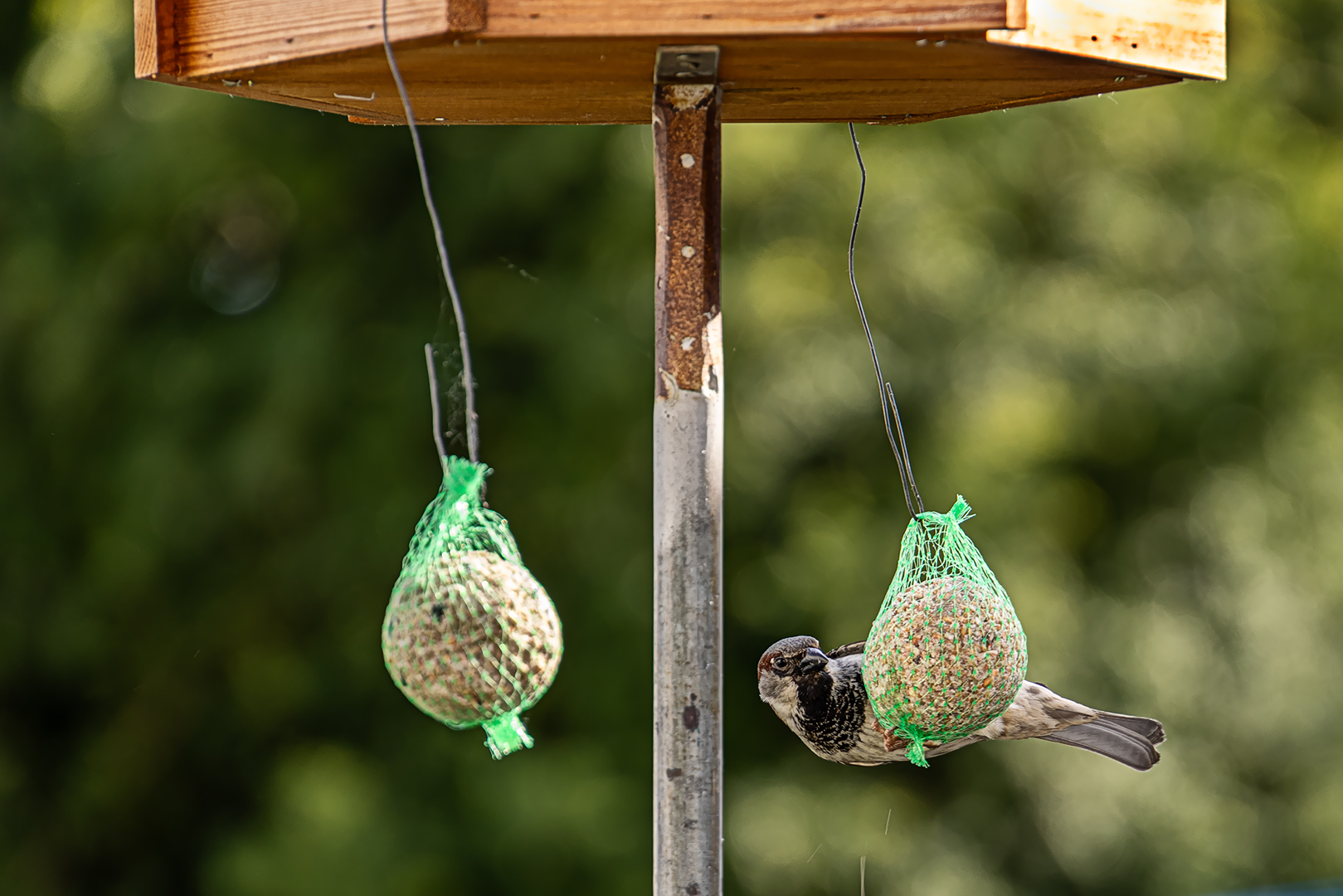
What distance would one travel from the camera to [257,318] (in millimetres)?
4137

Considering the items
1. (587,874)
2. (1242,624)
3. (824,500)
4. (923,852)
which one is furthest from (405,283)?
(1242,624)

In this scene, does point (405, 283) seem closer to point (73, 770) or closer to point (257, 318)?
point (257, 318)

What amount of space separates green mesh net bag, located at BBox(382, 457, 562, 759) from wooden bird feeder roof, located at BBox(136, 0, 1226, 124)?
1.31 ft

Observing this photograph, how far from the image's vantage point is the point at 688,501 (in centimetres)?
135

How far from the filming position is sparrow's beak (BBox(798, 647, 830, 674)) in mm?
1684

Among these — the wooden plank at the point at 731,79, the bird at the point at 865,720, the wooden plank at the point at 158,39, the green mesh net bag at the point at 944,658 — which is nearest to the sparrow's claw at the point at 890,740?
the bird at the point at 865,720

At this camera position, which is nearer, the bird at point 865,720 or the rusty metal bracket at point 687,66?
the rusty metal bracket at point 687,66

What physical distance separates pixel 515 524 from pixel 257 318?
1088 millimetres

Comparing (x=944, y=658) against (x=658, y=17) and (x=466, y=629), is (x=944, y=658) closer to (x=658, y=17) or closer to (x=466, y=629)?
(x=466, y=629)

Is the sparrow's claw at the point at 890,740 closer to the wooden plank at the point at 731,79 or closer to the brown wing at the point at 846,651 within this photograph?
the brown wing at the point at 846,651

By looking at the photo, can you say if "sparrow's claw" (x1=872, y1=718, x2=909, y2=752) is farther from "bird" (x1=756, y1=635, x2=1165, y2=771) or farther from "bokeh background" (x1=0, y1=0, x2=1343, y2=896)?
"bokeh background" (x1=0, y1=0, x2=1343, y2=896)

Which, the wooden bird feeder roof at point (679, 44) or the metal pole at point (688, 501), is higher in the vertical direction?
the wooden bird feeder roof at point (679, 44)

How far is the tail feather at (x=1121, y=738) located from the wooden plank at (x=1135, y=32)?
0.78 m

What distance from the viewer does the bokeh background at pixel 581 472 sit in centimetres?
367
